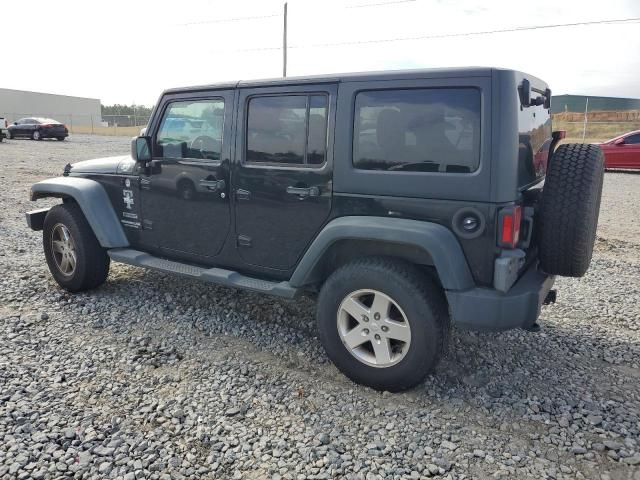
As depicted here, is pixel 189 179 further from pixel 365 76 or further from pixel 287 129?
pixel 365 76

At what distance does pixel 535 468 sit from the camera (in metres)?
Result: 2.51

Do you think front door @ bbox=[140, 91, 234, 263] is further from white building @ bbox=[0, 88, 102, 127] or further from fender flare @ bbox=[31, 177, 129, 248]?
white building @ bbox=[0, 88, 102, 127]

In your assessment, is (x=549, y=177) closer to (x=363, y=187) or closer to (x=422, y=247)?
(x=422, y=247)

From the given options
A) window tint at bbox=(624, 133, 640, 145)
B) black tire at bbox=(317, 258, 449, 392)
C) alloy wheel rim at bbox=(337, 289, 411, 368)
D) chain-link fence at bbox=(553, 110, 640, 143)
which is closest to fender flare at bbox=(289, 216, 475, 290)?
black tire at bbox=(317, 258, 449, 392)

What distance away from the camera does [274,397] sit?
10.3 feet

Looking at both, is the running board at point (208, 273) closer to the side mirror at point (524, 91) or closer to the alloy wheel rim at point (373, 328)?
the alloy wheel rim at point (373, 328)

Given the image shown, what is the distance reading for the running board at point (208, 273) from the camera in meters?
3.59

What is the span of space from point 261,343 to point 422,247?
163 cm

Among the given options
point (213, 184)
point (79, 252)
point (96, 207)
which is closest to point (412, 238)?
point (213, 184)

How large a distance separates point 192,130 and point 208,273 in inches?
47.0

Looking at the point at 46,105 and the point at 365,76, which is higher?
the point at 46,105

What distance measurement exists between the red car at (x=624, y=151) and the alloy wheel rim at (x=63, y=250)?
47.3 feet

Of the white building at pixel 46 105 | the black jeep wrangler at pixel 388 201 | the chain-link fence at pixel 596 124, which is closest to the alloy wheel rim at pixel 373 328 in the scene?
the black jeep wrangler at pixel 388 201

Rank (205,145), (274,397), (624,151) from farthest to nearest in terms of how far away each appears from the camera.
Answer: (624,151) < (205,145) < (274,397)
